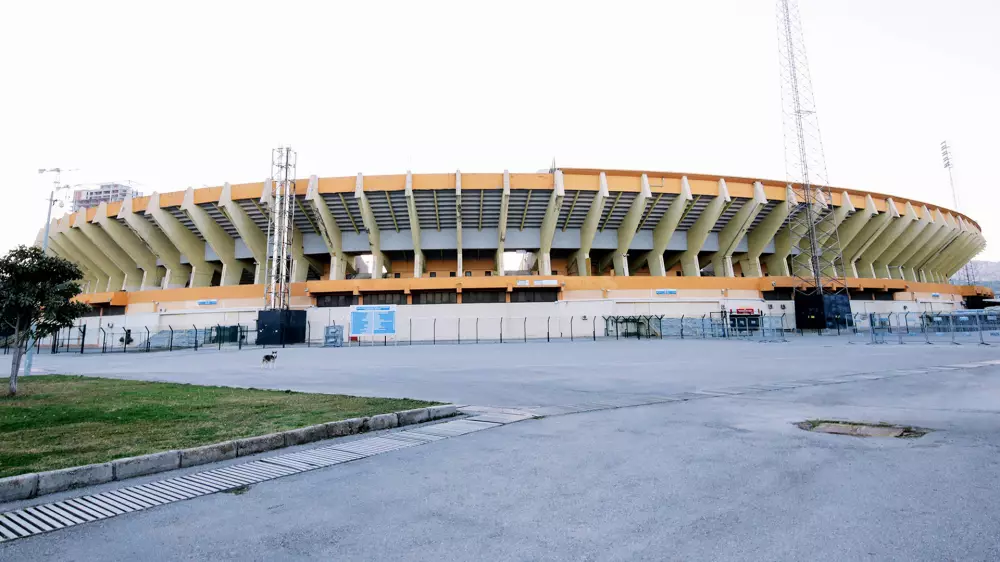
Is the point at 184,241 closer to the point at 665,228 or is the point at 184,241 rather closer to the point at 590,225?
the point at 590,225

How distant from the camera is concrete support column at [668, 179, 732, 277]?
124ft

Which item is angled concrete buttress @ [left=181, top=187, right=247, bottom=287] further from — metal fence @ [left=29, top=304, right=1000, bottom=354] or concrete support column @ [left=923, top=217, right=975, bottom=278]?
concrete support column @ [left=923, top=217, right=975, bottom=278]

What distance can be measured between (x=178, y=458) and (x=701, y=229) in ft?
137

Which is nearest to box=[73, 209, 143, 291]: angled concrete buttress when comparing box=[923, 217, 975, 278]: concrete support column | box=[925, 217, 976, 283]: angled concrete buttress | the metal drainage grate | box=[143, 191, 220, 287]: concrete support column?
box=[143, 191, 220, 287]: concrete support column

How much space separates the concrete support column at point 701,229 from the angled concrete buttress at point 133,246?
48.1 meters

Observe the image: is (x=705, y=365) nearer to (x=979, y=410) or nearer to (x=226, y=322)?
(x=979, y=410)

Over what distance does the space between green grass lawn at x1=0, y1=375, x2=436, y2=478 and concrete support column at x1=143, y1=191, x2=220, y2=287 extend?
33.8m

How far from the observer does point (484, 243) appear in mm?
41188

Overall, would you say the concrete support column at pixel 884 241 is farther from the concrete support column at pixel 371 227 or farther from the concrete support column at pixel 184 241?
the concrete support column at pixel 184 241

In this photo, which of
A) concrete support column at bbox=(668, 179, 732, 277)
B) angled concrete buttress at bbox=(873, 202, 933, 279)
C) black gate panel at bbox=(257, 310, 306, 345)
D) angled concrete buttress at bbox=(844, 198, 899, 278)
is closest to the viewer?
black gate panel at bbox=(257, 310, 306, 345)

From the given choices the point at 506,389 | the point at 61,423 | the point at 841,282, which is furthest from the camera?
the point at 841,282

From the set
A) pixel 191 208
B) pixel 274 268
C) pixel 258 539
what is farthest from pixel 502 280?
pixel 258 539

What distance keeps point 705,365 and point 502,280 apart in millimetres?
22864

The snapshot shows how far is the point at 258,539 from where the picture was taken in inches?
108
